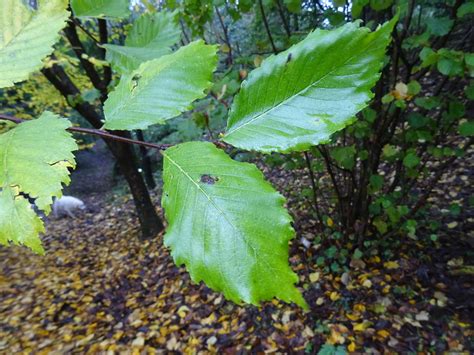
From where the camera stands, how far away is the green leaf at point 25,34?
514 millimetres

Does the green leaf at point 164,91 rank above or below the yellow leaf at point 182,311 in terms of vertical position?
above

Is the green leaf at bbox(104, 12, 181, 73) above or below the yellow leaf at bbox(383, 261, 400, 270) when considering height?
above

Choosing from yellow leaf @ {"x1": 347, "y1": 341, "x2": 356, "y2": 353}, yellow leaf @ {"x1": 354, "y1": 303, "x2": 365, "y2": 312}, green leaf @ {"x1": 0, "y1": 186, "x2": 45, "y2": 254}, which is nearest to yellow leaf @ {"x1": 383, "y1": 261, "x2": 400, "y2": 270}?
yellow leaf @ {"x1": 354, "y1": 303, "x2": 365, "y2": 312}

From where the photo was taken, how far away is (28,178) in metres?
0.41

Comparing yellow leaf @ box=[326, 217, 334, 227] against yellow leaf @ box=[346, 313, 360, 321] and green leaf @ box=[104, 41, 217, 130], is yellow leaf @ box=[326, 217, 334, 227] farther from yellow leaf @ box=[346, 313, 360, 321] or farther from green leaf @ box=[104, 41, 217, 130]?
green leaf @ box=[104, 41, 217, 130]

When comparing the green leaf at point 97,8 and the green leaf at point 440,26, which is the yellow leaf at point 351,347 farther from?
the green leaf at point 97,8

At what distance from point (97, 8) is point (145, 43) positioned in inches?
7.3

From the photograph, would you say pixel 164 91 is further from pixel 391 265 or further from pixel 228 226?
pixel 391 265

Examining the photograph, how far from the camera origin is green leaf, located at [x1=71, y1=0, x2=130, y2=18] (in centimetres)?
93

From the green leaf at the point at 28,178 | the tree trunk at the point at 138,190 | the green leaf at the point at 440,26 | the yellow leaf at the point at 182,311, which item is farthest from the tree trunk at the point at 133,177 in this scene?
the green leaf at the point at 28,178

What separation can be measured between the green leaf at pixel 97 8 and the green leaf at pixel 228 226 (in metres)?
0.72

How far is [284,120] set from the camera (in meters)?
0.50

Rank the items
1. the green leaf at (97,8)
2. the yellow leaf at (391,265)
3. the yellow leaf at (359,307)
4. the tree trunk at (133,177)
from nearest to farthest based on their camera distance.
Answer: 1. the green leaf at (97,8)
2. the yellow leaf at (359,307)
3. the yellow leaf at (391,265)
4. the tree trunk at (133,177)

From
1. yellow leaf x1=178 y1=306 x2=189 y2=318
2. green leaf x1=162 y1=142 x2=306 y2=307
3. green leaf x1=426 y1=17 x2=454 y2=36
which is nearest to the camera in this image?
green leaf x1=162 y1=142 x2=306 y2=307
